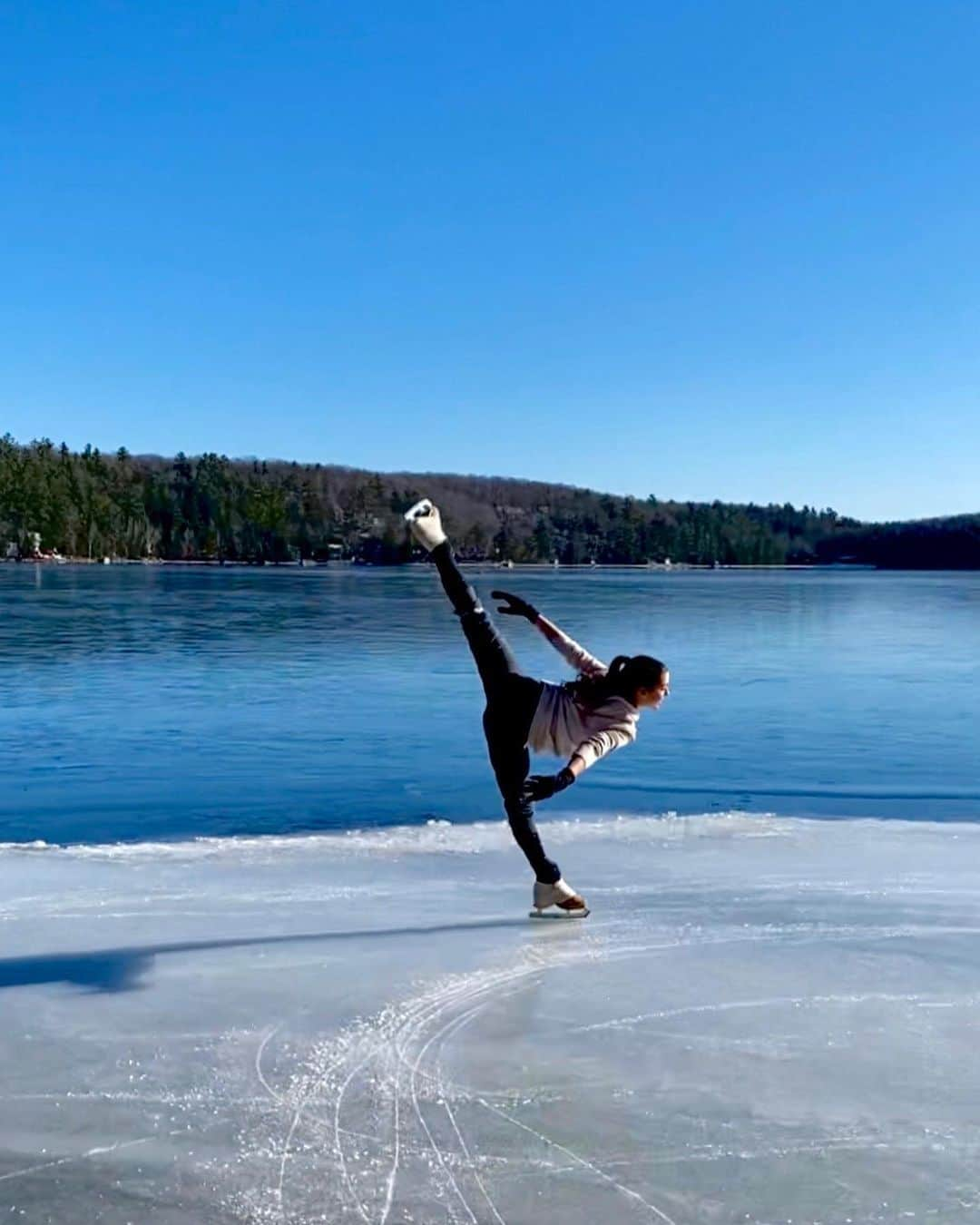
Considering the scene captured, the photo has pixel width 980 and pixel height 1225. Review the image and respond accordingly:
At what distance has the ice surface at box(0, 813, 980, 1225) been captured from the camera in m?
2.50

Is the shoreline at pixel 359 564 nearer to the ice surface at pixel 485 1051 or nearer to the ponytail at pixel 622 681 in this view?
the ice surface at pixel 485 1051

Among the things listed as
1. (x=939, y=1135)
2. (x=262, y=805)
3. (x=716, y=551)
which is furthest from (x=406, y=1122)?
(x=716, y=551)

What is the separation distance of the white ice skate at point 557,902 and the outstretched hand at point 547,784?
19.8 inches

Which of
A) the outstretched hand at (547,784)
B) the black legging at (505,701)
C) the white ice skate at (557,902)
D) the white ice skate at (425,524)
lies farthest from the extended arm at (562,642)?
the white ice skate at (557,902)

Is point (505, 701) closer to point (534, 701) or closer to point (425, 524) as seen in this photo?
point (534, 701)

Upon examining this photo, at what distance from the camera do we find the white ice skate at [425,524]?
165 inches

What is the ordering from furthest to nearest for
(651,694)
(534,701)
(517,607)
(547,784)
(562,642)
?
1. (517,607)
2. (562,642)
3. (534,701)
4. (651,694)
5. (547,784)

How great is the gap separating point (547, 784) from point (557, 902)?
0.76 metres

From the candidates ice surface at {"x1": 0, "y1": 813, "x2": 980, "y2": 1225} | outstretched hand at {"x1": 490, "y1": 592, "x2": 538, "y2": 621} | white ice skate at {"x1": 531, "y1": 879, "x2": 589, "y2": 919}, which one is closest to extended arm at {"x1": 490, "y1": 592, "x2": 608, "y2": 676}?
outstretched hand at {"x1": 490, "y1": 592, "x2": 538, "y2": 621}

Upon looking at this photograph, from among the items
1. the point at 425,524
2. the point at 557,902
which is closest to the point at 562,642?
the point at 425,524

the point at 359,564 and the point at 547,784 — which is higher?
the point at 359,564

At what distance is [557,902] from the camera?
4.37m

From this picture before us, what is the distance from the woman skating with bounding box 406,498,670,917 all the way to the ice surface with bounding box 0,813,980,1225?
50 cm

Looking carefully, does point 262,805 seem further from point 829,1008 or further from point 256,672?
point 256,672
